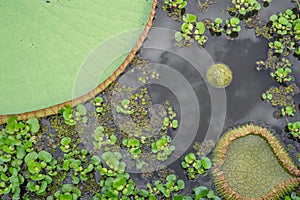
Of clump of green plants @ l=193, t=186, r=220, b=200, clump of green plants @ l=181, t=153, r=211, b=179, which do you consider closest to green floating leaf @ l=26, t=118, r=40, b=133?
clump of green plants @ l=181, t=153, r=211, b=179

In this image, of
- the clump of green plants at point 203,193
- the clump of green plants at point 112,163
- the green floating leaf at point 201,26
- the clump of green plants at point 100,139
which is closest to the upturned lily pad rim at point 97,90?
the clump of green plants at point 100,139

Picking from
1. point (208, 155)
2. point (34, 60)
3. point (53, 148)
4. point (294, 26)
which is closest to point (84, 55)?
point (34, 60)

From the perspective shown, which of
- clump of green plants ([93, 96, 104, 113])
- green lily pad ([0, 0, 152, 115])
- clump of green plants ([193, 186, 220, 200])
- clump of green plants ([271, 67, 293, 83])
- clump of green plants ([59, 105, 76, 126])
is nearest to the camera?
green lily pad ([0, 0, 152, 115])

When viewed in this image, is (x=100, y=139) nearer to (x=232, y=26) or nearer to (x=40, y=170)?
(x=40, y=170)

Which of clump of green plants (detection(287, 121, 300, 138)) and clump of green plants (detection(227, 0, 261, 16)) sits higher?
clump of green plants (detection(227, 0, 261, 16))

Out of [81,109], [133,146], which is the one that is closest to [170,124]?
[133,146]

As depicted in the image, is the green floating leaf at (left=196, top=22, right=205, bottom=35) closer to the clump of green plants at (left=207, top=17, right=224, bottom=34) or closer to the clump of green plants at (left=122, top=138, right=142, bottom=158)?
the clump of green plants at (left=207, top=17, right=224, bottom=34)

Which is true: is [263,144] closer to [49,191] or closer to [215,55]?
[215,55]
